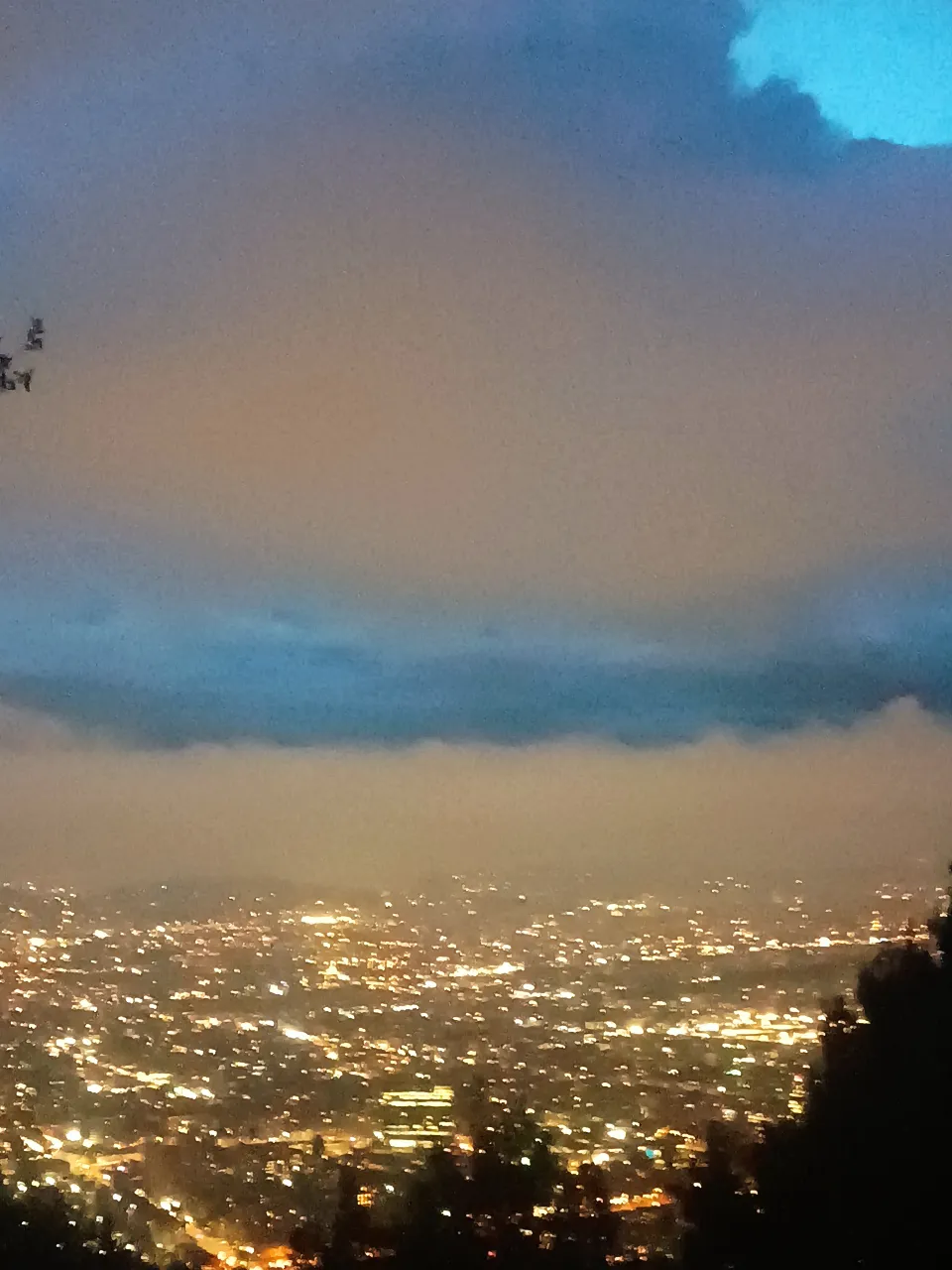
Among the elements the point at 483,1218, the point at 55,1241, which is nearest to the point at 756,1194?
the point at 483,1218

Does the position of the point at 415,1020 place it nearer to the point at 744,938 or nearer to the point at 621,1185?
the point at 621,1185

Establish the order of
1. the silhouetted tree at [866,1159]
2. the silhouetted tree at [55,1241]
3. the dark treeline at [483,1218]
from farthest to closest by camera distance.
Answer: the silhouetted tree at [55,1241] < the dark treeline at [483,1218] < the silhouetted tree at [866,1159]

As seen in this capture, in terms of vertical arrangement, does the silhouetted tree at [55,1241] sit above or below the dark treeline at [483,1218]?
below

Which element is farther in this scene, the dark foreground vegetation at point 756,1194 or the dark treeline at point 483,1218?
the dark treeline at point 483,1218

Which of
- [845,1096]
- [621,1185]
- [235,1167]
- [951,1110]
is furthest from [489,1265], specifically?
[951,1110]

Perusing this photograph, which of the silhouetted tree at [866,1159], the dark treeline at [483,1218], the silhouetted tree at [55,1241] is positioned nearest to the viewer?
the silhouetted tree at [866,1159]

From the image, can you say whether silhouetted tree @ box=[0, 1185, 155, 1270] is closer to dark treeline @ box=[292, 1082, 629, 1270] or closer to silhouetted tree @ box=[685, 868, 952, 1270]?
dark treeline @ box=[292, 1082, 629, 1270]

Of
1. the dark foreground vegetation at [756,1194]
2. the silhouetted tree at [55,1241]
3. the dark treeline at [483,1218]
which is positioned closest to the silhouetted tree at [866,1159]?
the dark foreground vegetation at [756,1194]

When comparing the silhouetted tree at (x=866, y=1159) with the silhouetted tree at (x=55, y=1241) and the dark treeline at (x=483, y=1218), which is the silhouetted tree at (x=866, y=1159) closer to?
the dark treeline at (x=483, y=1218)

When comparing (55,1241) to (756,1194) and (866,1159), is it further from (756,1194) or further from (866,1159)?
(866,1159)

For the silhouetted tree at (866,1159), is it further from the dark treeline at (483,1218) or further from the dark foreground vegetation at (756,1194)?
the dark treeline at (483,1218)
